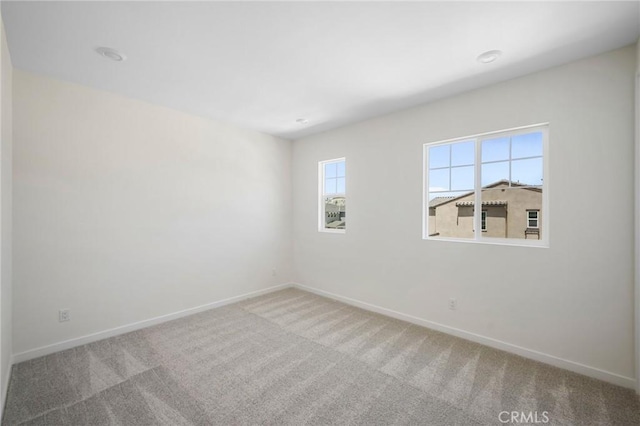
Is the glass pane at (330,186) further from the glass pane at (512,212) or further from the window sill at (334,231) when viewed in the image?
the glass pane at (512,212)

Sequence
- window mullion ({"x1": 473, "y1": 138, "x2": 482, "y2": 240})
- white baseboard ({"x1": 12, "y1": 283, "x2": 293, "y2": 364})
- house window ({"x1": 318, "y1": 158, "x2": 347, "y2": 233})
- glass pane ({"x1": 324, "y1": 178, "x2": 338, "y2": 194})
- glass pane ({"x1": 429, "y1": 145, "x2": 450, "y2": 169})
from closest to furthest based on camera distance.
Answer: white baseboard ({"x1": 12, "y1": 283, "x2": 293, "y2": 364})
window mullion ({"x1": 473, "y1": 138, "x2": 482, "y2": 240})
glass pane ({"x1": 429, "y1": 145, "x2": 450, "y2": 169})
house window ({"x1": 318, "y1": 158, "x2": 347, "y2": 233})
glass pane ({"x1": 324, "y1": 178, "x2": 338, "y2": 194})

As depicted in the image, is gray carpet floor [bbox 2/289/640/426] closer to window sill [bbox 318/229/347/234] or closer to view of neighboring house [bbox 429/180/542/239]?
view of neighboring house [bbox 429/180/542/239]

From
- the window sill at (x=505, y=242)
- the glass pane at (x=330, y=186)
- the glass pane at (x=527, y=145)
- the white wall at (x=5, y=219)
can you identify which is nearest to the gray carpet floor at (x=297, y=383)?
the white wall at (x=5, y=219)

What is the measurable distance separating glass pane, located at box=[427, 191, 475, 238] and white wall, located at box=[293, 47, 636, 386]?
0.19 m

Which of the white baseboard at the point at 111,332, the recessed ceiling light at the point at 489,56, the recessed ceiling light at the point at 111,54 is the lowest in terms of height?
the white baseboard at the point at 111,332

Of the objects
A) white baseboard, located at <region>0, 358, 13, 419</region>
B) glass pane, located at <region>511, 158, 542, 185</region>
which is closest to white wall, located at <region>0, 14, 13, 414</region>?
white baseboard, located at <region>0, 358, 13, 419</region>

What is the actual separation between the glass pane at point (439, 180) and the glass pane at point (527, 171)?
644 millimetres

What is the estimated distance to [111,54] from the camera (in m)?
2.19

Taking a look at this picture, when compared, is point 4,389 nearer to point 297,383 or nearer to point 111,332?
point 111,332

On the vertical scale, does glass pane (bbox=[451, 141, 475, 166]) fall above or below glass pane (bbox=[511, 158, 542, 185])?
above

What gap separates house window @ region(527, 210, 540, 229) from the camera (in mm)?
2600

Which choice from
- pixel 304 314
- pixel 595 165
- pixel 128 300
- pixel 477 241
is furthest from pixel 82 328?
pixel 595 165

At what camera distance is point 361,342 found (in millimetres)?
2838

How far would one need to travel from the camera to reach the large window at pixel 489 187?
2586 millimetres
